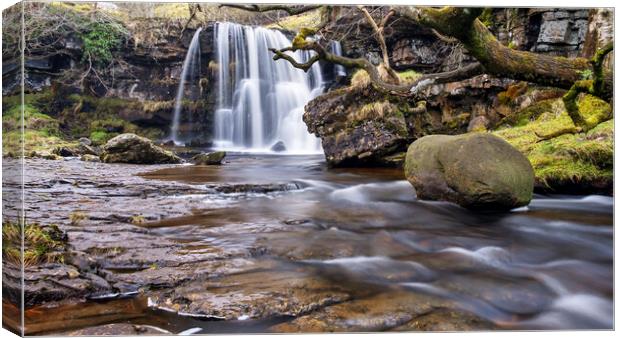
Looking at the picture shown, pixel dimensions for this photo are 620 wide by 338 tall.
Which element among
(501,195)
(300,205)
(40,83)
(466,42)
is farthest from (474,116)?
(40,83)

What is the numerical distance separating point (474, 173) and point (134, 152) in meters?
2.86

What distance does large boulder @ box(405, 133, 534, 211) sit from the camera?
4109mm

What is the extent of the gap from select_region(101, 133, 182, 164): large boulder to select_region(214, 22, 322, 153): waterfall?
513mm

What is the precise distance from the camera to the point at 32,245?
2910 millimetres

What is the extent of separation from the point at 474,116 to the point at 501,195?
3.26ft

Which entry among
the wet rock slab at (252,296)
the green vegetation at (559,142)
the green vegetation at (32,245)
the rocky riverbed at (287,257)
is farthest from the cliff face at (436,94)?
the green vegetation at (32,245)

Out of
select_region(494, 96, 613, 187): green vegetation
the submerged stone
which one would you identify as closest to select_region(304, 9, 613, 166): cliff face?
select_region(494, 96, 613, 187): green vegetation

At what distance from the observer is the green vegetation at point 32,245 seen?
2852mm

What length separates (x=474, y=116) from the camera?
474 cm

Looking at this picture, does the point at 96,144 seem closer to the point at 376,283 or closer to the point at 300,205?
the point at 300,205

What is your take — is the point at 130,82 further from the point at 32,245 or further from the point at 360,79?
the point at 360,79

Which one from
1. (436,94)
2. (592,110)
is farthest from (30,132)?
(592,110)

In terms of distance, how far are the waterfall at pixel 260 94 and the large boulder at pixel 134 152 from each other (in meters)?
0.51

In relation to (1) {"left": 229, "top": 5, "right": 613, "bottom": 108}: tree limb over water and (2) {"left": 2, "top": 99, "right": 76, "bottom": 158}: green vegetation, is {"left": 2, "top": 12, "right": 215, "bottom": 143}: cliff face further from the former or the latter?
(1) {"left": 229, "top": 5, "right": 613, "bottom": 108}: tree limb over water
